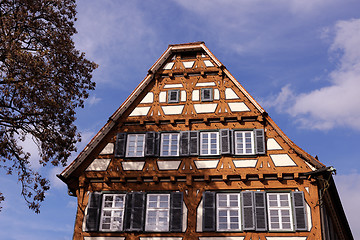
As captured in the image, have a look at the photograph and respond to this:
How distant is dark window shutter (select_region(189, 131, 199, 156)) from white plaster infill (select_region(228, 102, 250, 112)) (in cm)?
184

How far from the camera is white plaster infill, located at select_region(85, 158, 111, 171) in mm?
17566

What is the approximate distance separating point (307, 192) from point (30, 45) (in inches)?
440

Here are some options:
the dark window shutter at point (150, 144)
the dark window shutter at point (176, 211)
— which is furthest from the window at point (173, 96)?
the dark window shutter at point (176, 211)

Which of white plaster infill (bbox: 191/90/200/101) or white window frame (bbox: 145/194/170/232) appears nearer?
white window frame (bbox: 145/194/170/232)

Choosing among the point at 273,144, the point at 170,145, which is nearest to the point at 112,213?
the point at 170,145

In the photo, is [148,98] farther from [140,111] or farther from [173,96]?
[173,96]

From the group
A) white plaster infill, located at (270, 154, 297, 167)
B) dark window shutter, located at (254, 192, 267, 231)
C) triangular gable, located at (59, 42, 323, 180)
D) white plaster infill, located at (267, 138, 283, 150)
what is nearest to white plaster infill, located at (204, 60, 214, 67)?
triangular gable, located at (59, 42, 323, 180)

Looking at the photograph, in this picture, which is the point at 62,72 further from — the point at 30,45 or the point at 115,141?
the point at 115,141

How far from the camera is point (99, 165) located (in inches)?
695

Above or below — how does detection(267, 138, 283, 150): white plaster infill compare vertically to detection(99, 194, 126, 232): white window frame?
above

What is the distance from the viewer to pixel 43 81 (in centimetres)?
1277

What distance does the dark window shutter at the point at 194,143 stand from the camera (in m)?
17.2

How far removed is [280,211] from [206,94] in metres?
5.90

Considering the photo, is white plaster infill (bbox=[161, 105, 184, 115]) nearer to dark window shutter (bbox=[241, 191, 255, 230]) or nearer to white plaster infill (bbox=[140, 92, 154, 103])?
white plaster infill (bbox=[140, 92, 154, 103])
